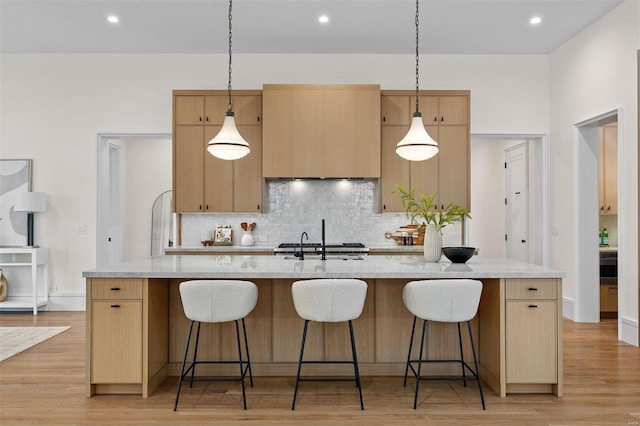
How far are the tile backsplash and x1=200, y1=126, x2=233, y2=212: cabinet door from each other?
43cm

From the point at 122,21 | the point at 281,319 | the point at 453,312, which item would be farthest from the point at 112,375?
the point at 122,21

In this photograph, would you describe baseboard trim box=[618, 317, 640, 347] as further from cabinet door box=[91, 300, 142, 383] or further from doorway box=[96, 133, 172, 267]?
doorway box=[96, 133, 172, 267]

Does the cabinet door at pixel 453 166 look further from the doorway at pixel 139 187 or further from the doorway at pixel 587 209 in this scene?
the doorway at pixel 139 187

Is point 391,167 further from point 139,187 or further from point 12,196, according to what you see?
point 12,196

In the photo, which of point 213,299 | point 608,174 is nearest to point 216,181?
point 213,299

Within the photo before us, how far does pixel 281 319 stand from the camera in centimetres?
336

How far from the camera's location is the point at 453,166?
5.45 meters

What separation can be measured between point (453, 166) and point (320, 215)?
1723mm

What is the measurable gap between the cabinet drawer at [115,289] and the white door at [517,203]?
208 inches

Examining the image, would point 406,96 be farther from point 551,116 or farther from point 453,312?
point 453,312

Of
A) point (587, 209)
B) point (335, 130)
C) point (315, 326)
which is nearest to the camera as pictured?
point (315, 326)

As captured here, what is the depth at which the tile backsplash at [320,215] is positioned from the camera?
19.0 feet

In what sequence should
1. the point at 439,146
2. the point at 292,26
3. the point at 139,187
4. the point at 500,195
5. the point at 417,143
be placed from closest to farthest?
the point at 417,143, the point at 292,26, the point at 439,146, the point at 500,195, the point at 139,187

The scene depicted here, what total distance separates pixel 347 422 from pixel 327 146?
3.32 meters
